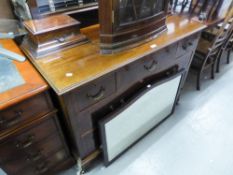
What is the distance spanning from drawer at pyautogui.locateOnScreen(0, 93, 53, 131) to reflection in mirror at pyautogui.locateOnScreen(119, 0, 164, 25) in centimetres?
57

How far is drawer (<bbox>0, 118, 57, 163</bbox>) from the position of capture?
84cm

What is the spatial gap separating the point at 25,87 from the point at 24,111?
0.12 meters

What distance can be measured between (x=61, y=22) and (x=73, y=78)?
0.40m

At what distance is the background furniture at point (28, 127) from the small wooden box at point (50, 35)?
0.28ft

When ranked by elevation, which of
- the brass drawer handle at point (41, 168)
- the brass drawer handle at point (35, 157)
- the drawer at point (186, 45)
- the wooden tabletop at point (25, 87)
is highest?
the wooden tabletop at point (25, 87)

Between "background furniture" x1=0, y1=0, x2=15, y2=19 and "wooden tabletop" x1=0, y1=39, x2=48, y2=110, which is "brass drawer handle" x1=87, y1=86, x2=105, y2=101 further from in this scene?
"background furniture" x1=0, y1=0, x2=15, y2=19

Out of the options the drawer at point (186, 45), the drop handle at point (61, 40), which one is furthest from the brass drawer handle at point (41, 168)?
the drawer at point (186, 45)

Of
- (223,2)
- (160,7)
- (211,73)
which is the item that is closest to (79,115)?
(160,7)

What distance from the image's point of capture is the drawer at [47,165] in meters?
1.02

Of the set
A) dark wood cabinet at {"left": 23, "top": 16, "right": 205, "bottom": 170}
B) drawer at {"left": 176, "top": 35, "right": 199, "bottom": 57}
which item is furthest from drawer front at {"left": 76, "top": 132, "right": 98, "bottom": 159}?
drawer at {"left": 176, "top": 35, "right": 199, "bottom": 57}

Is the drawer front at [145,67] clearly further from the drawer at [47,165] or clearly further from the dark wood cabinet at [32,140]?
the drawer at [47,165]

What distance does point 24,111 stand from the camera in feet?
2.58

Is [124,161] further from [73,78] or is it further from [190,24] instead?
[190,24]

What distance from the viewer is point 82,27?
47.6 inches
